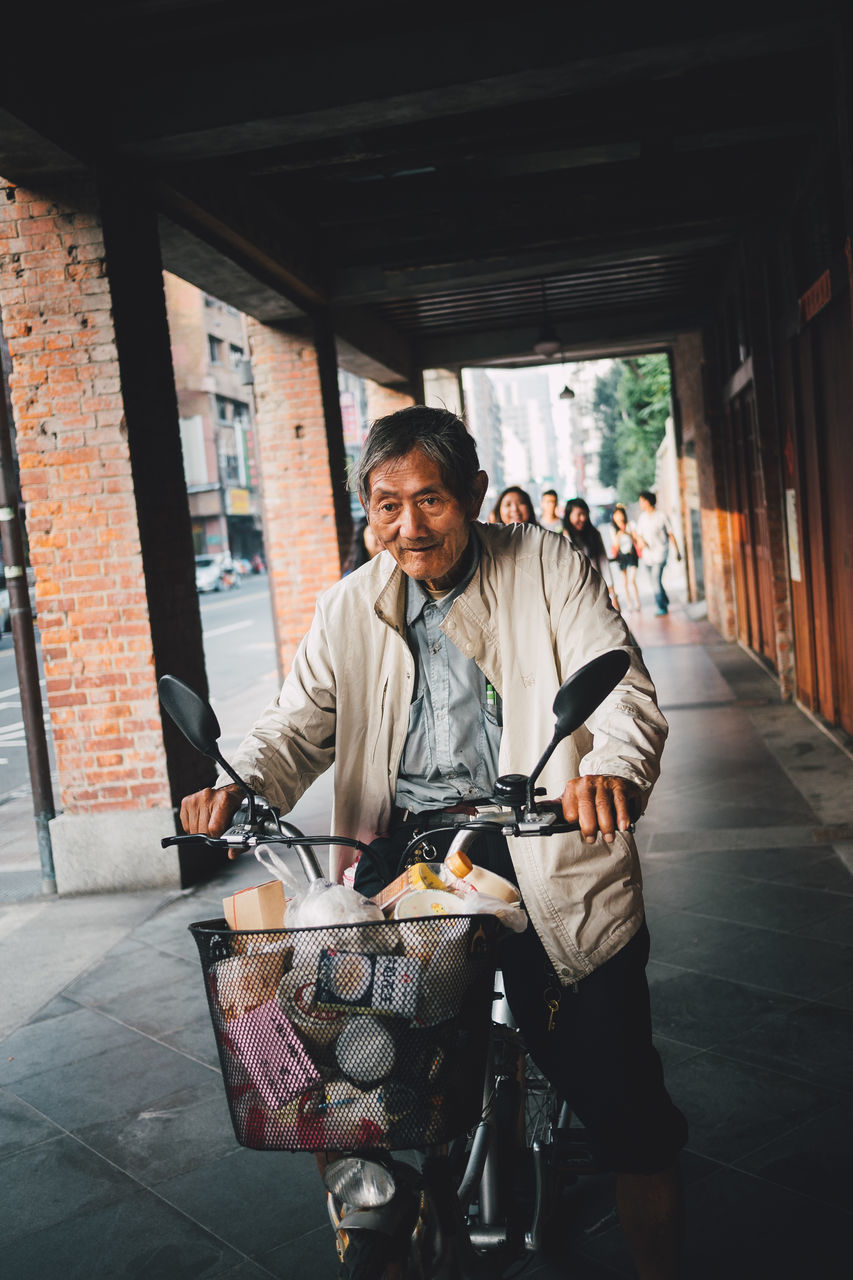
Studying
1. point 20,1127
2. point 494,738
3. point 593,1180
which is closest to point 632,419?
point 20,1127

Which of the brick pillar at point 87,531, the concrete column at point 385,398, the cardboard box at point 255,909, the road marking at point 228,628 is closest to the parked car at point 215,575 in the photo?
the road marking at point 228,628

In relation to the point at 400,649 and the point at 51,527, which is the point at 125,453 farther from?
the point at 400,649

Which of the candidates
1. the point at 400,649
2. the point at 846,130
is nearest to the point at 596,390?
the point at 846,130

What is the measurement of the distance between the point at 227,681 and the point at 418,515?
498 inches

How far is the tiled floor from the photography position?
2721 millimetres

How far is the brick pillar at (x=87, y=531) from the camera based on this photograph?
549 centimetres

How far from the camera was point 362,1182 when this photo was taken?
5.41 ft

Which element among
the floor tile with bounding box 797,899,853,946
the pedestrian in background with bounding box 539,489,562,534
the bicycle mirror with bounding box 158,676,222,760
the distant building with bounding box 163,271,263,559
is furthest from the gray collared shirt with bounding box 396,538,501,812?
the distant building with bounding box 163,271,263,559

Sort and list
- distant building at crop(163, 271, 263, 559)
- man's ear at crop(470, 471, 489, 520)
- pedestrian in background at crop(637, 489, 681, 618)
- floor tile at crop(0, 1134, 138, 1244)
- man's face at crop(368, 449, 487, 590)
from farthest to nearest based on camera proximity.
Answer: distant building at crop(163, 271, 263, 559)
pedestrian in background at crop(637, 489, 681, 618)
floor tile at crop(0, 1134, 138, 1244)
man's ear at crop(470, 471, 489, 520)
man's face at crop(368, 449, 487, 590)

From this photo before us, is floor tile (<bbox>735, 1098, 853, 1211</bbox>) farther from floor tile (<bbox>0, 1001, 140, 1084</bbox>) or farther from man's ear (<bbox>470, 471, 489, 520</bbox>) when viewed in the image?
floor tile (<bbox>0, 1001, 140, 1084</bbox>)

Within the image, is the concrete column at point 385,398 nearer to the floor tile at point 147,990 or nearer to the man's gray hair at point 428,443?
the floor tile at point 147,990

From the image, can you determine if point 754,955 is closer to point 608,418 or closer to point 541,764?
point 541,764

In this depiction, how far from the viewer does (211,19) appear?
5.00 meters

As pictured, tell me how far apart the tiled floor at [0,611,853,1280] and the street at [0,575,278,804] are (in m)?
4.62
